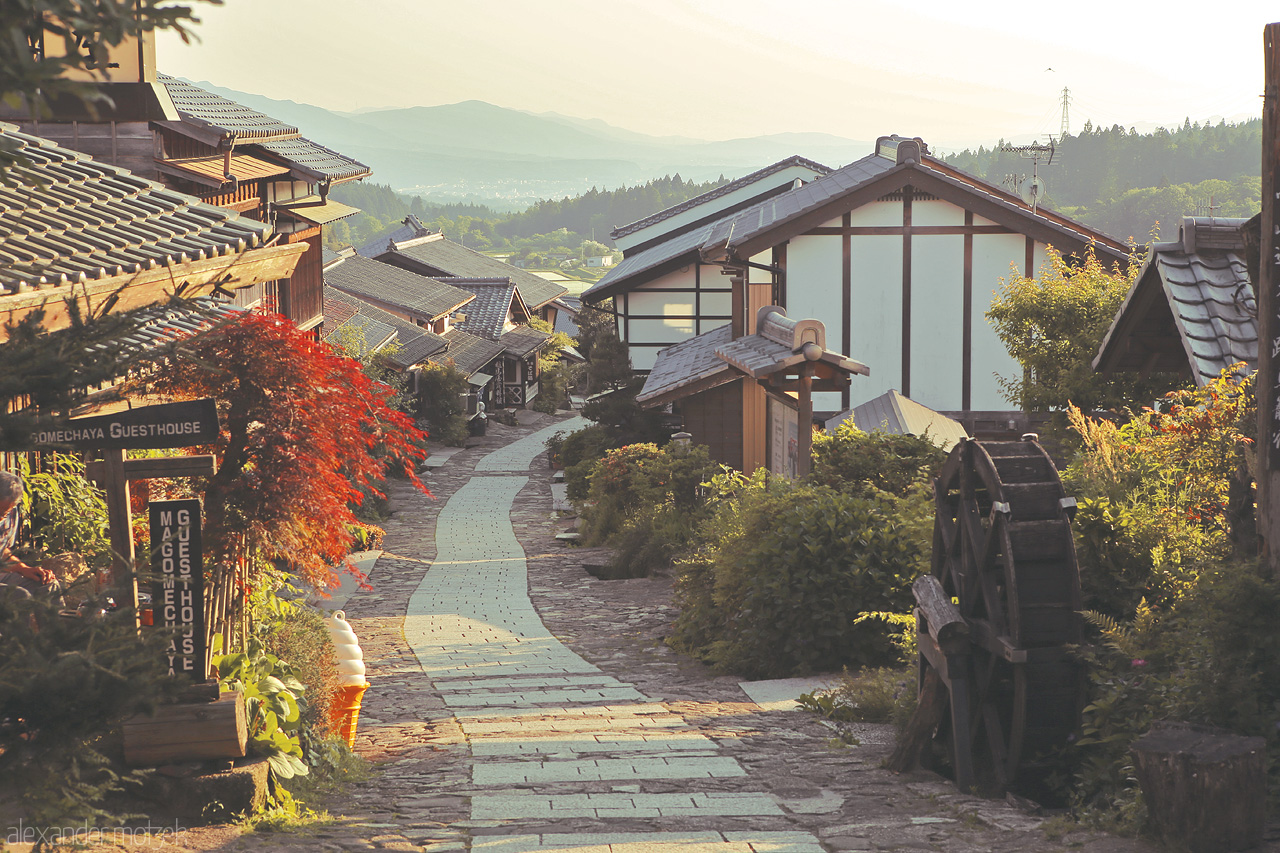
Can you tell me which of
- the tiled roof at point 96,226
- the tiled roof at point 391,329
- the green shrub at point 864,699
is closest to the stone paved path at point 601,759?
the green shrub at point 864,699

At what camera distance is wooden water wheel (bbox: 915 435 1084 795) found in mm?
6863

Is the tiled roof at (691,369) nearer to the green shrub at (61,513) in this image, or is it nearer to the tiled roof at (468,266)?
the green shrub at (61,513)

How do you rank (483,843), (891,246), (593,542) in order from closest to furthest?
(483,843) < (891,246) < (593,542)

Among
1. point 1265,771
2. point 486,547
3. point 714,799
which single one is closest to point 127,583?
point 714,799

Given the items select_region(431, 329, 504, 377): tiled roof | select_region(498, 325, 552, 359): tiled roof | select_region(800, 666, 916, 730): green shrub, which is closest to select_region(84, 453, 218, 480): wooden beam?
select_region(800, 666, 916, 730): green shrub

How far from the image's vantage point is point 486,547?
2267cm

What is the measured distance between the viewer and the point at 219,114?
20812 millimetres

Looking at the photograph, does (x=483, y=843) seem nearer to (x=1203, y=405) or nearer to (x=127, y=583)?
(x=127, y=583)

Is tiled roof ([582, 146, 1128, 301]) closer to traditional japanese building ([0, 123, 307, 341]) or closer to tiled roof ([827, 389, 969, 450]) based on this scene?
tiled roof ([827, 389, 969, 450])

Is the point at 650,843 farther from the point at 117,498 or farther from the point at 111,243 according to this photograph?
the point at 111,243

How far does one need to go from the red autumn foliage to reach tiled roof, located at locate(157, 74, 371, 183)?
526 inches

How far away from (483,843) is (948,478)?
14.7 ft

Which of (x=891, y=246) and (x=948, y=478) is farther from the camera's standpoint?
(x=891, y=246)

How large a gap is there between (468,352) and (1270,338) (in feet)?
142
